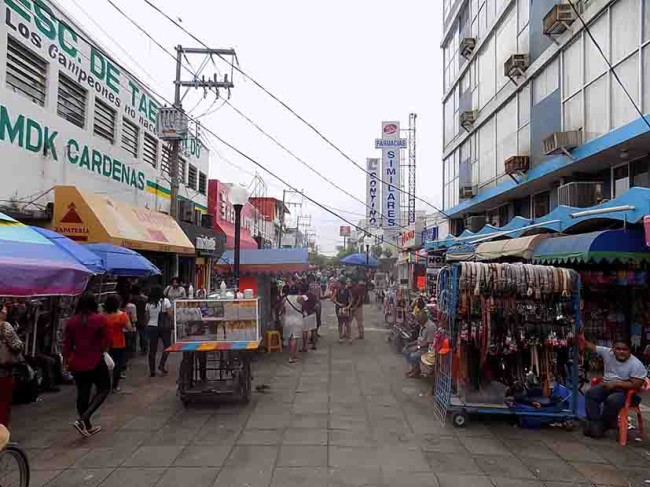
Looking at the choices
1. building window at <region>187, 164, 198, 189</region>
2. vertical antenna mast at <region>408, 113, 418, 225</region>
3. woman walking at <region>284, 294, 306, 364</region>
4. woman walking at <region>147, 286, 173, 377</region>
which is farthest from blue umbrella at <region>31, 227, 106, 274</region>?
vertical antenna mast at <region>408, 113, 418, 225</region>

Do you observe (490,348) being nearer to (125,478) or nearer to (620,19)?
(125,478)

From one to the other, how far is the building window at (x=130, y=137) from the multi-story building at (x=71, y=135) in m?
0.03

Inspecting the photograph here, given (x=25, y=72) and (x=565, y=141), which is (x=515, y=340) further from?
(x=25, y=72)

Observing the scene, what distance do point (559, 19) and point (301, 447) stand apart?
11.3 m

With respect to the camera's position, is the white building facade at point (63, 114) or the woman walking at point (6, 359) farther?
the white building facade at point (63, 114)

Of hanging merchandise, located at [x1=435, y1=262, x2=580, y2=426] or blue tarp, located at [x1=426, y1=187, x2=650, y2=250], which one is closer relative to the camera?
hanging merchandise, located at [x1=435, y1=262, x2=580, y2=426]

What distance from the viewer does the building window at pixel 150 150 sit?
16.2 m

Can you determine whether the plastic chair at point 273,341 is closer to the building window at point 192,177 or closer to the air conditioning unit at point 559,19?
the air conditioning unit at point 559,19

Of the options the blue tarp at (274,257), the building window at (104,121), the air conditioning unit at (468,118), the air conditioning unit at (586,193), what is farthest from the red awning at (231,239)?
the air conditioning unit at (586,193)

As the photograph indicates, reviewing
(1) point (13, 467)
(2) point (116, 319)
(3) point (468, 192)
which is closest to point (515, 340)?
(2) point (116, 319)

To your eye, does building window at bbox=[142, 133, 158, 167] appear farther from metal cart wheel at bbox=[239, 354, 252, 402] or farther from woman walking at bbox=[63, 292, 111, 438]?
woman walking at bbox=[63, 292, 111, 438]

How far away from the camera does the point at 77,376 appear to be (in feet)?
19.4

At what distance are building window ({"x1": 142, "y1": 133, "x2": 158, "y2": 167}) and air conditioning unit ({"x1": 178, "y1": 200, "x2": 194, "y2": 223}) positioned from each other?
2327 mm

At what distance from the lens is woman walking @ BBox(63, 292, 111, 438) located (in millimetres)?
5852
